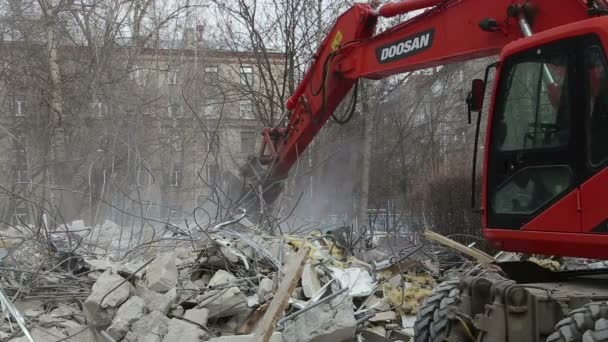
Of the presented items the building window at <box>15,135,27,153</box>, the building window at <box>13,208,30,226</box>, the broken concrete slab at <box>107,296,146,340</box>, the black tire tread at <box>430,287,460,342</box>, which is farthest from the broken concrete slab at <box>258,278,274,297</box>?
the building window at <box>15,135,27,153</box>

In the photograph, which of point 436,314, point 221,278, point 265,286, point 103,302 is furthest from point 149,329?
point 436,314

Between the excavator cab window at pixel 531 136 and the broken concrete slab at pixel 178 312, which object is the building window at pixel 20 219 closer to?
the broken concrete slab at pixel 178 312

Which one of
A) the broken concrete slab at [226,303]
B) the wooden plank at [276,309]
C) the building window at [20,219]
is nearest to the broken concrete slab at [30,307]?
the broken concrete slab at [226,303]

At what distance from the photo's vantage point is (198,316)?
19.3 ft

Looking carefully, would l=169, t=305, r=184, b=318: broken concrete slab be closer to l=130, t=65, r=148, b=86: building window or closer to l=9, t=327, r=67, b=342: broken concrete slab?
l=9, t=327, r=67, b=342: broken concrete slab

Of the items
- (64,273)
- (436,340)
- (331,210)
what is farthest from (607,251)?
(331,210)

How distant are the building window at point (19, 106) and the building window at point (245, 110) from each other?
23.4ft

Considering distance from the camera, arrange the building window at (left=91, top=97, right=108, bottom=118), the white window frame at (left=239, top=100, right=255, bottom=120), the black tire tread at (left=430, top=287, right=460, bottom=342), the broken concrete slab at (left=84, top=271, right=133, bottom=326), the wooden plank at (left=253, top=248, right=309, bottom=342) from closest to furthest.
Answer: the black tire tread at (left=430, top=287, right=460, bottom=342)
the wooden plank at (left=253, top=248, right=309, bottom=342)
the broken concrete slab at (left=84, top=271, right=133, bottom=326)
the white window frame at (left=239, top=100, right=255, bottom=120)
the building window at (left=91, top=97, right=108, bottom=118)

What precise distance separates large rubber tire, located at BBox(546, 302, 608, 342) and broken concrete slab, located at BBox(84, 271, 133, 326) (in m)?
3.93

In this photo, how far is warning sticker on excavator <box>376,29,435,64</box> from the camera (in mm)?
5973

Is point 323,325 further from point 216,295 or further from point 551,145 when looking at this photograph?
point 551,145

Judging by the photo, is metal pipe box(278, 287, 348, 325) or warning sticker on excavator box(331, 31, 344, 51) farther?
warning sticker on excavator box(331, 31, 344, 51)

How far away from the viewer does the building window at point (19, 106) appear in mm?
20484

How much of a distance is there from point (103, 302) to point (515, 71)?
4.11m
